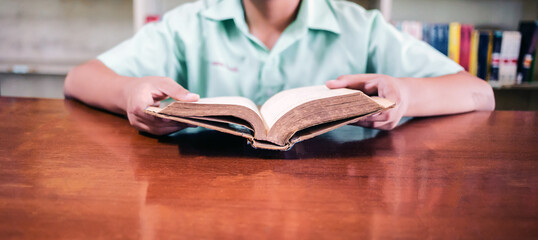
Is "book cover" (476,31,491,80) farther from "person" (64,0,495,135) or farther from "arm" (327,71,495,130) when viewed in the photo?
"arm" (327,71,495,130)

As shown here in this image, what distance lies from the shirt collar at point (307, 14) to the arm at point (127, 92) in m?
0.32

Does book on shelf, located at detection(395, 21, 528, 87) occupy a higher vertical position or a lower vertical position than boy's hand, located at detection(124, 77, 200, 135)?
lower

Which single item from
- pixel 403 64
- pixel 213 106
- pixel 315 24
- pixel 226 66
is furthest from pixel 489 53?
pixel 213 106

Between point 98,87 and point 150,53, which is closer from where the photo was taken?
point 98,87

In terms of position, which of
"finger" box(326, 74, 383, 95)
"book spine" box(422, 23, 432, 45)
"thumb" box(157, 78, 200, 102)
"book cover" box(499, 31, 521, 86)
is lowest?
"book cover" box(499, 31, 521, 86)

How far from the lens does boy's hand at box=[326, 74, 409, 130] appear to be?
0.57m

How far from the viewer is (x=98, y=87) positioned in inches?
29.8

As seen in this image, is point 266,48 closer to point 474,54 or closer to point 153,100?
point 153,100

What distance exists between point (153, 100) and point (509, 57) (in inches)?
68.9

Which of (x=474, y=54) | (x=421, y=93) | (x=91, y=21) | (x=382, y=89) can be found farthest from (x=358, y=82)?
(x=91, y=21)

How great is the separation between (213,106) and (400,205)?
10.1 inches

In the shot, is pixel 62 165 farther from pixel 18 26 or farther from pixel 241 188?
pixel 18 26

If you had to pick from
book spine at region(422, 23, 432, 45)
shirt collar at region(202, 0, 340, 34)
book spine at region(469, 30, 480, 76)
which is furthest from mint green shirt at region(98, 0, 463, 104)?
book spine at region(469, 30, 480, 76)

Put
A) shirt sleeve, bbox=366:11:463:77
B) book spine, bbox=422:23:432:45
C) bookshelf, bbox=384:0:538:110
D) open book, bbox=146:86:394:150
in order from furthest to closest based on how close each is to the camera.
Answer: bookshelf, bbox=384:0:538:110, book spine, bbox=422:23:432:45, shirt sleeve, bbox=366:11:463:77, open book, bbox=146:86:394:150
